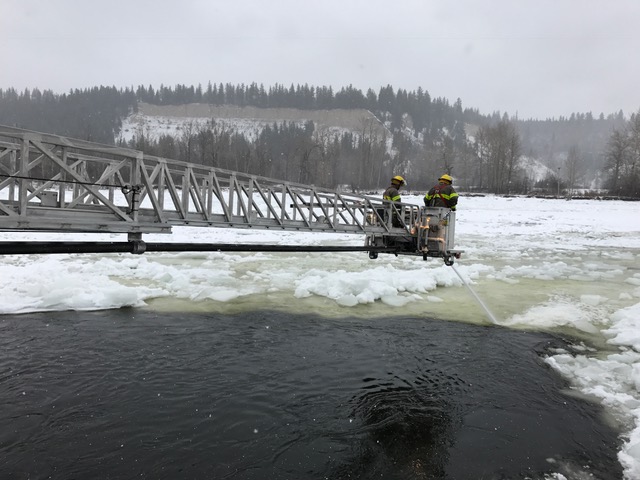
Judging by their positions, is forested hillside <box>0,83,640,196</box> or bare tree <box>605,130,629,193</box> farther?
forested hillside <box>0,83,640,196</box>

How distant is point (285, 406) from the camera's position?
6.30m

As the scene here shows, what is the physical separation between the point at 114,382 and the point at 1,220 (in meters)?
3.10

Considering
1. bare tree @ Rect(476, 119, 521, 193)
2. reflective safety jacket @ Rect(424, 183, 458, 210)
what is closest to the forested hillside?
bare tree @ Rect(476, 119, 521, 193)

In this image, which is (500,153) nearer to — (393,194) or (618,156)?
(618,156)

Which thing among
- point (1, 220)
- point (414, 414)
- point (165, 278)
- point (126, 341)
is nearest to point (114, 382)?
point (126, 341)

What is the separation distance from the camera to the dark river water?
5031 mm

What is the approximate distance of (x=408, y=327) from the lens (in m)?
10.0

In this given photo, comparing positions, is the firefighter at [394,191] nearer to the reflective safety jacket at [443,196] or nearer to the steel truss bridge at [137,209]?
the steel truss bridge at [137,209]

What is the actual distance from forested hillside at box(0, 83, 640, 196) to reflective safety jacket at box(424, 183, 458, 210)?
197ft

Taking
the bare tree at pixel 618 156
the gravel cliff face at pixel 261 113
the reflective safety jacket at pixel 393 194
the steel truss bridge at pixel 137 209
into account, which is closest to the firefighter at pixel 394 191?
the reflective safety jacket at pixel 393 194

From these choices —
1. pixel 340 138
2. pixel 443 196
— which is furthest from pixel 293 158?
pixel 443 196

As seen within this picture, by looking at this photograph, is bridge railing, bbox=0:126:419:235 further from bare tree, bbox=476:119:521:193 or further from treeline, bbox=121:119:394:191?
bare tree, bbox=476:119:521:193

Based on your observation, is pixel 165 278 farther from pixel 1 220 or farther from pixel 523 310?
pixel 523 310

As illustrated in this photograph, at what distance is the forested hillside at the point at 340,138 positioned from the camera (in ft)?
266
